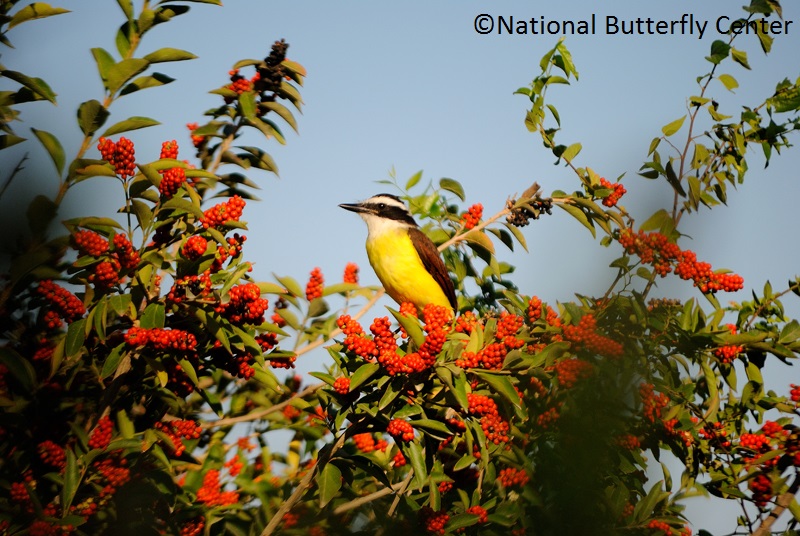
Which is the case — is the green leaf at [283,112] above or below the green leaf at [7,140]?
above

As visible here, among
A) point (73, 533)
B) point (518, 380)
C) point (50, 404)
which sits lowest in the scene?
point (73, 533)

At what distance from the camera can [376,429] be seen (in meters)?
3.00

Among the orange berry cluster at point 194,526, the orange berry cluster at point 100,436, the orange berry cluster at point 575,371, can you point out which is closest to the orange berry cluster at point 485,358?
the orange berry cluster at point 194,526

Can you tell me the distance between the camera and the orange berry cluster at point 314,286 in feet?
14.2

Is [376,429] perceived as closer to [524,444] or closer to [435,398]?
[435,398]

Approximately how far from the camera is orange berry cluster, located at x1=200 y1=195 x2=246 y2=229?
297 cm

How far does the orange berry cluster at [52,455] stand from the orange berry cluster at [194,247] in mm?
859

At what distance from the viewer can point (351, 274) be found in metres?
4.77

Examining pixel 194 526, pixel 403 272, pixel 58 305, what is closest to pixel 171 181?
pixel 58 305

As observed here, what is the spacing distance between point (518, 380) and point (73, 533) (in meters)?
1.91

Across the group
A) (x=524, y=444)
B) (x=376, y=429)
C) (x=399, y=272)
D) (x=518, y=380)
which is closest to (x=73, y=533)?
(x=376, y=429)

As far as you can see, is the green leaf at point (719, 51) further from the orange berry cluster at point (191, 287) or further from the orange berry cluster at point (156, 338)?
the orange berry cluster at point (156, 338)

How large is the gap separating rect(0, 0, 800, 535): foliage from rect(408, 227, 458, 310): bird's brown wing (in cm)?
124

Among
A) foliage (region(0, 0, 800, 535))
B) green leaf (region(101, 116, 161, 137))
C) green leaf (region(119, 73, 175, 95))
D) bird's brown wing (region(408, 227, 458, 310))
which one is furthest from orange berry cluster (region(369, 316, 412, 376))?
bird's brown wing (region(408, 227, 458, 310))
